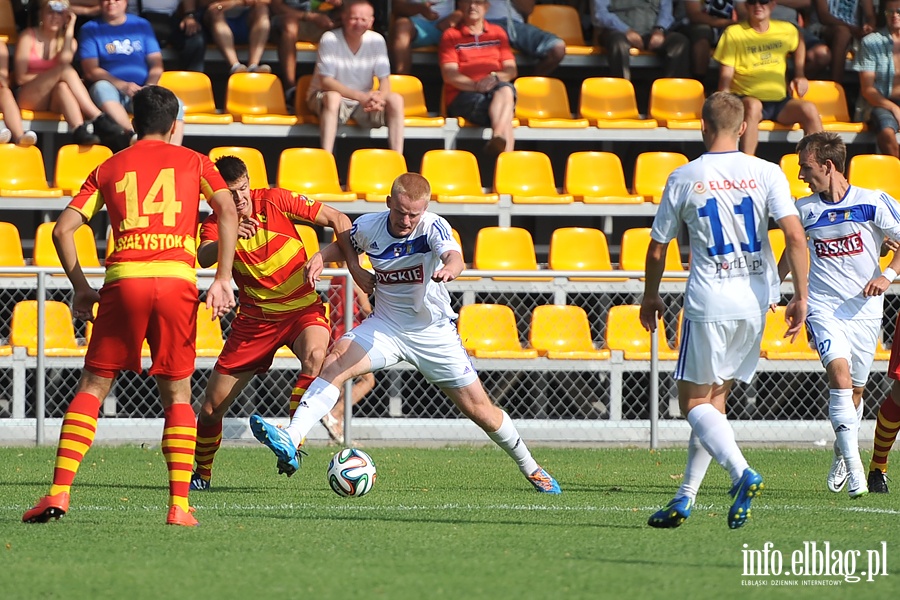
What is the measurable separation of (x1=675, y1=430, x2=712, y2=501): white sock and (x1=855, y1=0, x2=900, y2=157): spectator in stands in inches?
351

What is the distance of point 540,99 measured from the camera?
1415cm

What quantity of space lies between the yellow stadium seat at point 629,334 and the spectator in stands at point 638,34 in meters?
4.07

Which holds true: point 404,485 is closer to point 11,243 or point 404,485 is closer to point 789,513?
point 789,513

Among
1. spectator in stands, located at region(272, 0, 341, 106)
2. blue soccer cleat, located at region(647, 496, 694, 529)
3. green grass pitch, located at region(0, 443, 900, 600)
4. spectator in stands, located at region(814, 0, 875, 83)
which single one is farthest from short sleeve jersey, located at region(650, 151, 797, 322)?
spectator in stands, located at region(814, 0, 875, 83)

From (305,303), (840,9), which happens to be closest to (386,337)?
(305,303)

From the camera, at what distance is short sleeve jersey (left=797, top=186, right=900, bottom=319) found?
7.95m

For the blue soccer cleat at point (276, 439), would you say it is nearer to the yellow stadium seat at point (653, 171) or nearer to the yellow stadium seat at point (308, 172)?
the yellow stadium seat at point (308, 172)

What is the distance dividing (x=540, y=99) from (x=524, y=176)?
1291mm

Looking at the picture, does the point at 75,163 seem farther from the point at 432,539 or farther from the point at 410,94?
the point at 432,539

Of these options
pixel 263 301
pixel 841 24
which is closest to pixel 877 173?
pixel 841 24

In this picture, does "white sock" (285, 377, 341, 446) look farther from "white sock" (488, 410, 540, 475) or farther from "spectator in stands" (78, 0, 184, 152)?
"spectator in stands" (78, 0, 184, 152)

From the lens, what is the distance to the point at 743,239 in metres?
5.84

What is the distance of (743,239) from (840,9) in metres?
10.2

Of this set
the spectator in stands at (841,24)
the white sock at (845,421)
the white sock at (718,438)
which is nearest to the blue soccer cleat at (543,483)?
the white sock at (845,421)
